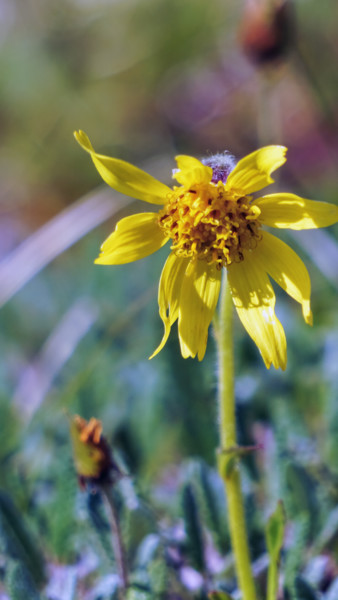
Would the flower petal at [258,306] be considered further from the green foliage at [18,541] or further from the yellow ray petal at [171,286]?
the green foliage at [18,541]

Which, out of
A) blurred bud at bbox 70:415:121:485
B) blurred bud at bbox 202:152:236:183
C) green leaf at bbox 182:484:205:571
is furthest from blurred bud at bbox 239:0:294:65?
blurred bud at bbox 70:415:121:485

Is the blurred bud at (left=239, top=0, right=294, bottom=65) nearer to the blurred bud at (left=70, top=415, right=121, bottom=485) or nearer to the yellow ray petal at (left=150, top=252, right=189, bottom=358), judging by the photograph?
the yellow ray petal at (left=150, top=252, right=189, bottom=358)

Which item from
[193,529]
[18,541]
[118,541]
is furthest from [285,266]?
[18,541]

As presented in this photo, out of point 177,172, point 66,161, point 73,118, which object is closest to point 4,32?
point 73,118

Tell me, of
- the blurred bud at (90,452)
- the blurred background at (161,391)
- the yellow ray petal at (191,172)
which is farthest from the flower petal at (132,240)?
the blurred background at (161,391)

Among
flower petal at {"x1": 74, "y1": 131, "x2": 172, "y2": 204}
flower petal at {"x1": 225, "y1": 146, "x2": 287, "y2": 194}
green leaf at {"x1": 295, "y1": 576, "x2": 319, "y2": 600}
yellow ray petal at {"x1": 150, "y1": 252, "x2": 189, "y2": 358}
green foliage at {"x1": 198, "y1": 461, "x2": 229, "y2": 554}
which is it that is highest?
flower petal at {"x1": 74, "y1": 131, "x2": 172, "y2": 204}

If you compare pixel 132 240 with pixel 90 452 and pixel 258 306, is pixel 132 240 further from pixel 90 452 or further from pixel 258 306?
pixel 90 452
